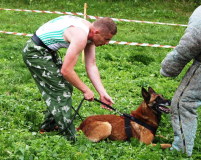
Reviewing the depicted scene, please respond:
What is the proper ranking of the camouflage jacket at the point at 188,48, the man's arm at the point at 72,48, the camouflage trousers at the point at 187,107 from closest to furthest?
the camouflage jacket at the point at 188,48, the man's arm at the point at 72,48, the camouflage trousers at the point at 187,107

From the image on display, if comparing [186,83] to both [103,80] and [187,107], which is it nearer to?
[187,107]

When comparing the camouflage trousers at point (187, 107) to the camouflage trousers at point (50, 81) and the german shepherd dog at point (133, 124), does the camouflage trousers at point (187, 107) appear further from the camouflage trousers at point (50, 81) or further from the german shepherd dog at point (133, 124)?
the camouflage trousers at point (50, 81)

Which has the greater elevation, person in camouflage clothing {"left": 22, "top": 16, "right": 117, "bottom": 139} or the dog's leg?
person in camouflage clothing {"left": 22, "top": 16, "right": 117, "bottom": 139}

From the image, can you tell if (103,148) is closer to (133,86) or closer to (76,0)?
(133,86)

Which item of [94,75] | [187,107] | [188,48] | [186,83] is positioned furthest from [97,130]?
[188,48]

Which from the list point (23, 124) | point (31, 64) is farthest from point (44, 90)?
point (23, 124)

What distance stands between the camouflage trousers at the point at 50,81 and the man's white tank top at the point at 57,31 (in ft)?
0.44

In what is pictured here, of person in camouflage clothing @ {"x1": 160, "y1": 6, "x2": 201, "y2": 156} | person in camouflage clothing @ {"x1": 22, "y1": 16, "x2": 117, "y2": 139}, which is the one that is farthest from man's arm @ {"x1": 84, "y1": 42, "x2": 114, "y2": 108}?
person in camouflage clothing @ {"x1": 160, "y1": 6, "x2": 201, "y2": 156}

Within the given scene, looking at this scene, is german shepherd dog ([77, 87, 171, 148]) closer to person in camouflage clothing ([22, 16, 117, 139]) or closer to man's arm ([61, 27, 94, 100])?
person in camouflage clothing ([22, 16, 117, 139])

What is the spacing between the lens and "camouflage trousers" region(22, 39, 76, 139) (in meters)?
3.97

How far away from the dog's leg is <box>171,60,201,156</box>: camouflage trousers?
1064mm

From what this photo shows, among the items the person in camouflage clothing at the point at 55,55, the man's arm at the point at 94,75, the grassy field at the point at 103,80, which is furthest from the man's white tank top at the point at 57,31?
the grassy field at the point at 103,80

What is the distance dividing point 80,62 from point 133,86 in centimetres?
212

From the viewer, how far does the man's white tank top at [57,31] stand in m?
3.77
